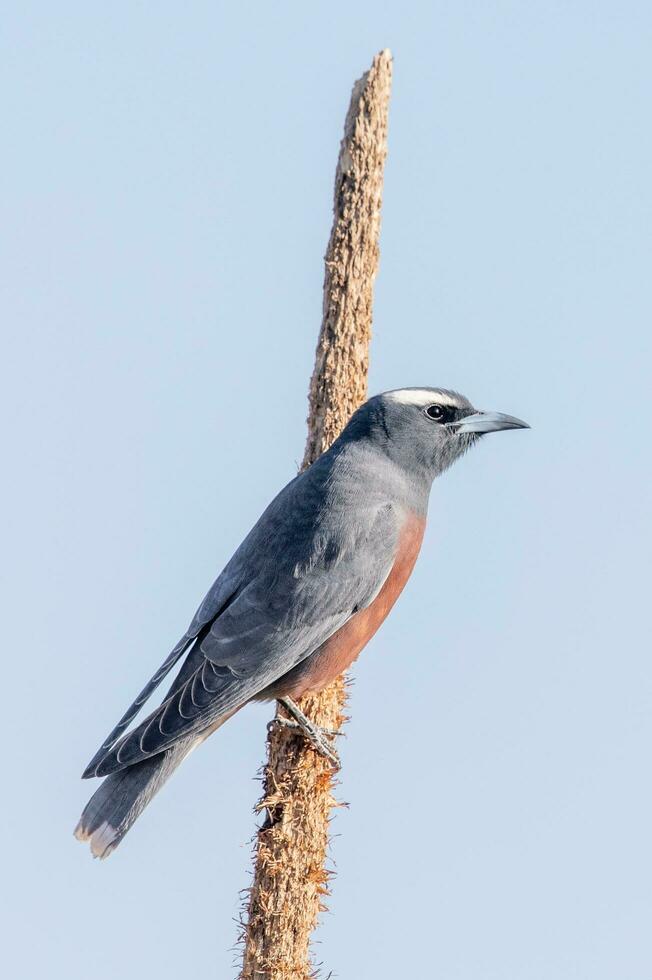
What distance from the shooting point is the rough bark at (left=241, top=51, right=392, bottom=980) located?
6398mm

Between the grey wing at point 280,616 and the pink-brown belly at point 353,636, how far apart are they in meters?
0.08

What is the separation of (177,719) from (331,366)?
262 centimetres

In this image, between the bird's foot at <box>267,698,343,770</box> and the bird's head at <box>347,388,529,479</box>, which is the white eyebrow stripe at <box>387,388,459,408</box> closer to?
the bird's head at <box>347,388,529,479</box>

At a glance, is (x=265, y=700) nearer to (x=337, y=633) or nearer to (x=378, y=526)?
(x=337, y=633)

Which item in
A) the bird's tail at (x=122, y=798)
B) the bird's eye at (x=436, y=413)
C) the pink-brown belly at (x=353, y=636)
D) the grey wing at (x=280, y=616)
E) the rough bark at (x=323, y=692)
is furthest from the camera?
the bird's eye at (x=436, y=413)

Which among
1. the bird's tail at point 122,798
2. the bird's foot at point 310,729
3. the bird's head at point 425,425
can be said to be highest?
the bird's head at point 425,425

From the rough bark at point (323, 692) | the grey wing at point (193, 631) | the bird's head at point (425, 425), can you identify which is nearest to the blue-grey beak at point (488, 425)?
the bird's head at point (425, 425)

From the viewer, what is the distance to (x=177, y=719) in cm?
749

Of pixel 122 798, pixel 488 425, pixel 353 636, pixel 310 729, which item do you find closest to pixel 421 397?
pixel 488 425

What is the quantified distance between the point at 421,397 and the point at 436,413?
0.20 meters

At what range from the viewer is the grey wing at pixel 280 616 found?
7.62 meters

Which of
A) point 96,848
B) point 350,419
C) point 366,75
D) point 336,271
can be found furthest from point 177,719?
point 366,75

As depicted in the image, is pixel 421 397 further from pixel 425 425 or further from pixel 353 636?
pixel 353 636

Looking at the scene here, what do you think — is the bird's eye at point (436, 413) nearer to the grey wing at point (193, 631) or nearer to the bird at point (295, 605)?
the bird at point (295, 605)
